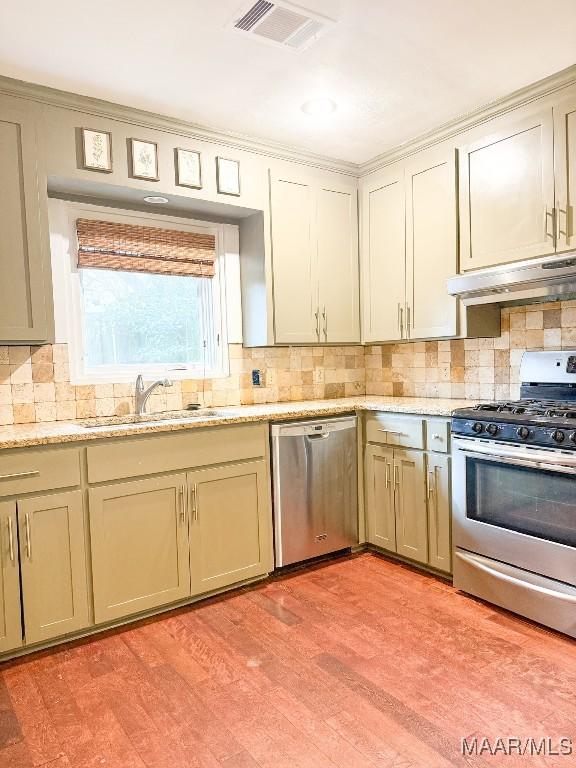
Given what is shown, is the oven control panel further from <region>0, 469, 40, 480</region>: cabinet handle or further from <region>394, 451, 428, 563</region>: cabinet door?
<region>0, 469, 40, 480</region>: cabinet handle

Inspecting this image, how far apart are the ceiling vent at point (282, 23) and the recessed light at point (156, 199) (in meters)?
1.06

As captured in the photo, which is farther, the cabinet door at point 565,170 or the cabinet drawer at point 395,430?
the cabinet drawer at point 395,430

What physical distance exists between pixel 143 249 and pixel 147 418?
0.97 meters

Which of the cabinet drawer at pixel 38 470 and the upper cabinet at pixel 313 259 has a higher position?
the upper cabinet at pixel 313 259

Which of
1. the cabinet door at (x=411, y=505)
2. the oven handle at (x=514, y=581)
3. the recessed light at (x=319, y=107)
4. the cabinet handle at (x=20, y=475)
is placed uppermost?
the recessed light at (x=319, y=107)

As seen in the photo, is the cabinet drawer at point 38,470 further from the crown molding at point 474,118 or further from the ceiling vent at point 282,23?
the crown molding at point 474,118

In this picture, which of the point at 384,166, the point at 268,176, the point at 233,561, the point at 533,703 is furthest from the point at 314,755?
the point at 384,166

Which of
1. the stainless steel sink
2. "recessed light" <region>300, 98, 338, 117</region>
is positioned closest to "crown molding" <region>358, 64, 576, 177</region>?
"recessed light" <region>300, 98, 338, 117</region>

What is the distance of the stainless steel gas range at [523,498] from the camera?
229 centimetres

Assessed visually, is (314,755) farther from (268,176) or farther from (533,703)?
(268,176)

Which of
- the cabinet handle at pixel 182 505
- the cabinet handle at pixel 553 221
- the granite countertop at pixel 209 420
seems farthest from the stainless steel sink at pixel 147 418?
the cabinet handle at pixel 553 221

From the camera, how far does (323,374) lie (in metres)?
3.85

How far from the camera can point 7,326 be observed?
7.97ft

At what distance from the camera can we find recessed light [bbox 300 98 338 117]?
2.71 m
